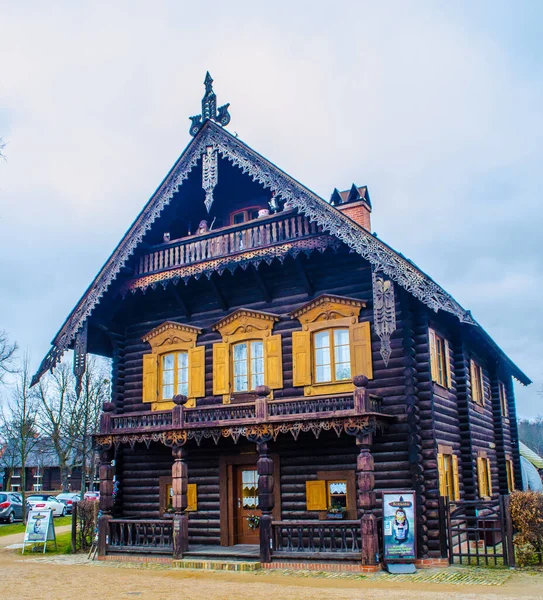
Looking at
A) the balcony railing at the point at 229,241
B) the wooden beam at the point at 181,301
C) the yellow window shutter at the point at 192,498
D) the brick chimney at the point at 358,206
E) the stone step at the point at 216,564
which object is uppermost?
the brick chimney at the point at 358,206

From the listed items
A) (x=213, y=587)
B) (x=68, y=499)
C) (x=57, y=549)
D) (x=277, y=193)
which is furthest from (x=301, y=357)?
(x=68, y=499)

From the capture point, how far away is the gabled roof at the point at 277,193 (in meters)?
17.1

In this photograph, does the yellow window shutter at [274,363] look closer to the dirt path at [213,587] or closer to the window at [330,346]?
the window at [330,346]

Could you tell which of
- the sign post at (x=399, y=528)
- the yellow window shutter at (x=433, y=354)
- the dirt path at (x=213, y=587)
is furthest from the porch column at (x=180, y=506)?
the yellow window shutter at (x=433, y=354)

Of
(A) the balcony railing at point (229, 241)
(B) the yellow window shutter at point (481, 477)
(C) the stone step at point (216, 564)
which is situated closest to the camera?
(C) the stone step at point (216, 564)

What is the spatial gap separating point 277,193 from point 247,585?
9.85 metres

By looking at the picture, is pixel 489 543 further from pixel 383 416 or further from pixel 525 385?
pixel 525 385

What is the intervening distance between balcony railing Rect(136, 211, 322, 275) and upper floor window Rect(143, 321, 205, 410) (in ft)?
6.53

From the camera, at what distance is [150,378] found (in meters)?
21.7

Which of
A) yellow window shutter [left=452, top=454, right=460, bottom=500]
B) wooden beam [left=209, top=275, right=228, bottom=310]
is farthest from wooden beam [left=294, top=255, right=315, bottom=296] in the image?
yellow window shutter [left=452, top=454, right=460, bottom=500]

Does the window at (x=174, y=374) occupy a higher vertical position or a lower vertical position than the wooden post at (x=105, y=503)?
higher

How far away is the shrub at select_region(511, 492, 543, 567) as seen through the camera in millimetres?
15641

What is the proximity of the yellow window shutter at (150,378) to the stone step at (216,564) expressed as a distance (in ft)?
18.1

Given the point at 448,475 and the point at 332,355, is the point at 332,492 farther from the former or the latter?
the point at 332,355
